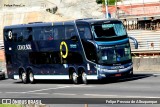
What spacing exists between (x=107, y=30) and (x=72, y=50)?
2.54 meters

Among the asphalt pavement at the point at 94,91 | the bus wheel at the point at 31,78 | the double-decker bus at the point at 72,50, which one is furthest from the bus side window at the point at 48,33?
the bus wheel at the point at 31,78

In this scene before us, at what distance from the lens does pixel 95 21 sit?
109 ft

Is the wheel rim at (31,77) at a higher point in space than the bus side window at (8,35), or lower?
lower

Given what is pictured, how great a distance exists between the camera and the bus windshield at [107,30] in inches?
1304

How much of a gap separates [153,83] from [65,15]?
155 ft

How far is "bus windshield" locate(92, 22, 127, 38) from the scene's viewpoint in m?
33.1

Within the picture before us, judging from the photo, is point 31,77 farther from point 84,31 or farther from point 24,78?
point 84,31

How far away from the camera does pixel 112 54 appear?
33.2m

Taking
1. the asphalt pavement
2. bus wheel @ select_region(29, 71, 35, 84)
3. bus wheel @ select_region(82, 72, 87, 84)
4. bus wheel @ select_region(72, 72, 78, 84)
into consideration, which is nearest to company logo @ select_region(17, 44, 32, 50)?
bus wheel @ select_region(29, 71, 35, 84)

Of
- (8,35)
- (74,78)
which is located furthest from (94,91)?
(8,35)

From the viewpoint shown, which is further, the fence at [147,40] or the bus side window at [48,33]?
the fence at [147,40]

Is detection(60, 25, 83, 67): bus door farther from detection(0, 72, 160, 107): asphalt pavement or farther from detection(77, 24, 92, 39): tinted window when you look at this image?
detection(0, 72, 160, 107): asphalt pavement

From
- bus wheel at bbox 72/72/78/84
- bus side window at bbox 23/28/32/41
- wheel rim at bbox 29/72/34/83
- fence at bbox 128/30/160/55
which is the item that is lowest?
fence at bbox 128/30/160/55

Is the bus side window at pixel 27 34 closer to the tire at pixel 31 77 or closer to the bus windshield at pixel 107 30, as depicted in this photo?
the tire at pixel 31 77
